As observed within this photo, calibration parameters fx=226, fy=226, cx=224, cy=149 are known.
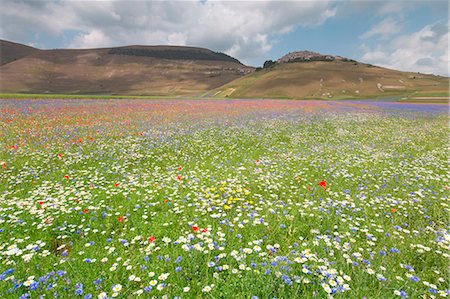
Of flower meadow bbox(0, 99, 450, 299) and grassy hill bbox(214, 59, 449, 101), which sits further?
grassy hill bbox(214, 59, 449, 101)

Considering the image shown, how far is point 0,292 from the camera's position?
11.6ft

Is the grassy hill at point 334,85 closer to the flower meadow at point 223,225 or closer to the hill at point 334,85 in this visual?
the hill at point 334,85

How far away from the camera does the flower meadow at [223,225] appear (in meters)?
3.61

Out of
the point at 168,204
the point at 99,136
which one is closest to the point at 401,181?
the point at 168,204

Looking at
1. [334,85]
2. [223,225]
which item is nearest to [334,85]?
[334,85]

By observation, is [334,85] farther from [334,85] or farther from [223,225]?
[223,225]

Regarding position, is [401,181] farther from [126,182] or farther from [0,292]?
[0,292]

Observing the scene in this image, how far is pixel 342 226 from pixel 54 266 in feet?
19.4

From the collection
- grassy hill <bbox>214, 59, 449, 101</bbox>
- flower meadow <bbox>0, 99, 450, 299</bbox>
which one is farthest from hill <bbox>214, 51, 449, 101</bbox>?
flower meadow <bbox>0, 99, 450, 299</bbox>

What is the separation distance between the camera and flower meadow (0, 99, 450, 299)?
11.9 feet

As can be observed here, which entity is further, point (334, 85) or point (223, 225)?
point (334, 85)

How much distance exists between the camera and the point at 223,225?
17.3 ft

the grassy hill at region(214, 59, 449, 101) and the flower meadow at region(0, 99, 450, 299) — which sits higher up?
the grassy hill at region(214, 59, 449, 101)

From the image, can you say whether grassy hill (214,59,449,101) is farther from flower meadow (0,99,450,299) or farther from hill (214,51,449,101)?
flower meadow (0,99,450,299)
